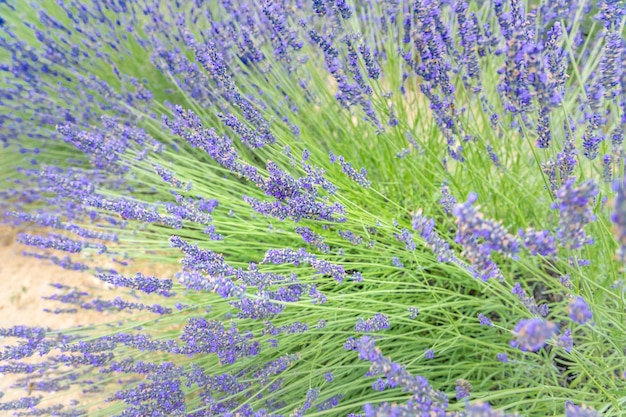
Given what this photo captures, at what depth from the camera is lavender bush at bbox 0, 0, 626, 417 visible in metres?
0.93

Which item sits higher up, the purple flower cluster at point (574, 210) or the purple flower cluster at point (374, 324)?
the purple flower cluster at point (574, 210)

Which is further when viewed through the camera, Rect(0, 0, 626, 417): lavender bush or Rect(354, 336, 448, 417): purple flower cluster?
Rect(0, 0, 626, 417): lavender bush

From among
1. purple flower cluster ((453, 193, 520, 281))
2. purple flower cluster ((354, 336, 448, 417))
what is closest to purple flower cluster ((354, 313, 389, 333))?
purple flower cluster ((354, 336, 448, 417))

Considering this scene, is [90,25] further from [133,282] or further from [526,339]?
[526,339]

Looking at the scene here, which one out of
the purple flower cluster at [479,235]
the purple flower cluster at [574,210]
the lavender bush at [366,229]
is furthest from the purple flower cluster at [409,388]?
the purple flower cluster at [574,210]

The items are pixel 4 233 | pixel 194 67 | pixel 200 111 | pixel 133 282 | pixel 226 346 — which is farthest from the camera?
pixel 4 233

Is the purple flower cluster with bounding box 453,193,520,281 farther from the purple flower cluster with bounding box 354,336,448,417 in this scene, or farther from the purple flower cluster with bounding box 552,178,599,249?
the purple flower cluster with bounding box 354,336,448,417

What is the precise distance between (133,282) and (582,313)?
34.2 inches

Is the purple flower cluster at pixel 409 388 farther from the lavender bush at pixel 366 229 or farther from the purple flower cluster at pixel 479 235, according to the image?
the purple flower cluster at pixel 479 235

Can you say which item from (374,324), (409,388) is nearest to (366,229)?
(374,324)

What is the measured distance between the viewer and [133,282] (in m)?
1.03

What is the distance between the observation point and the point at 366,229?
1.45 m

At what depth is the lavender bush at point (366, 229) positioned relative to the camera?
3.06 ft

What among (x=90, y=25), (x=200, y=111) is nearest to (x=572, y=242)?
(x=200, y=111)
